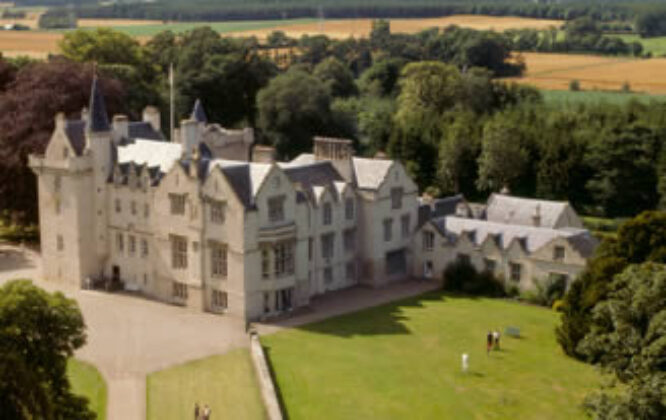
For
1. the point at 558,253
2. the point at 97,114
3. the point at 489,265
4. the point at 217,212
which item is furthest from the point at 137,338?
the point at 558,253

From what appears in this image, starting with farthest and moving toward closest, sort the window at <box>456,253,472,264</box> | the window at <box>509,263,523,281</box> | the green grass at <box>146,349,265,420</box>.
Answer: the window at <box>456,253,472,264</box>, the window at <box>509,263,523,281</box>, the green grass at <box>146,349,265,420</box>

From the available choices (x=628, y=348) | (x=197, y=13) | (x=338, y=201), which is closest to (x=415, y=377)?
(x=628, y=348)

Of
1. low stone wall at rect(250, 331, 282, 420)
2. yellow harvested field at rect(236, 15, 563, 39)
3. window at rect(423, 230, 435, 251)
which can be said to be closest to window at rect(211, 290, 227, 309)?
low stone wall at rect(250, 331, 282, 420)

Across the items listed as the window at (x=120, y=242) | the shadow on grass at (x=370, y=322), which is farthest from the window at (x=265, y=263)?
the window at (x=120, y=242)

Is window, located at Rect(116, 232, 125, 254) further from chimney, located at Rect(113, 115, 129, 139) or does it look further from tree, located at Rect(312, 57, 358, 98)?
tree, located at Rect(312, 57, 358, 98)

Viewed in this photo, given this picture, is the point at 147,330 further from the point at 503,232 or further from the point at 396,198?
the point at 503,232

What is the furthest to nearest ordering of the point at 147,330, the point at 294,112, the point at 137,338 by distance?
1. the point at 294,112
2. the point at 147,330
3. the point at 137,338

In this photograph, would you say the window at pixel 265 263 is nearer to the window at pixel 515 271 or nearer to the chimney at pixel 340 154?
the chimney at pixel 340 154

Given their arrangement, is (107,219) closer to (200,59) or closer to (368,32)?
(200,59)

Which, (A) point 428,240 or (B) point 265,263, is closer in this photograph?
(B) point 265,263
